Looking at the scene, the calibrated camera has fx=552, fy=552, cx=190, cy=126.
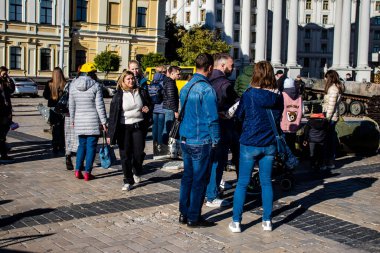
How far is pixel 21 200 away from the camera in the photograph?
7.58 m

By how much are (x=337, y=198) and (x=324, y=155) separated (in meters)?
2.48

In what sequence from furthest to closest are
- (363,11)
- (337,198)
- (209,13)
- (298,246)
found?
(209,13) → (363,11) → (337,198) → (298,246)

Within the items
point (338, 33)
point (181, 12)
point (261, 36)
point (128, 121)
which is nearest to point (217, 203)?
point (128, 121)

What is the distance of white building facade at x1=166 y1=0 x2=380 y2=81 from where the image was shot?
61.3 meters

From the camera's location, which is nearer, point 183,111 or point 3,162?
point 183,111

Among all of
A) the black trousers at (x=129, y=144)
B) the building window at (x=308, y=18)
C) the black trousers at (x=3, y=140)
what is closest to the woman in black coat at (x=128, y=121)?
the black trousers at (x=129, y=144)

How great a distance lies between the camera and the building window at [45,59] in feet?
150

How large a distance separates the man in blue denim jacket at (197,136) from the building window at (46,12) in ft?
138

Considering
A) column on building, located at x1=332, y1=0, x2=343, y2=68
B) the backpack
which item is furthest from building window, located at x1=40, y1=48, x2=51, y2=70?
the backpack

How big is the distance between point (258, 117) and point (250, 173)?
65 cm

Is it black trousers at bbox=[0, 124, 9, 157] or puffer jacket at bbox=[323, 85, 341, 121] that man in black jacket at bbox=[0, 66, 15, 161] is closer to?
black trousers at bbox=[0, 124, 9, 157]

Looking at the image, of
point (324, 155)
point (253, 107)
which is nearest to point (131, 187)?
point (253, 107)

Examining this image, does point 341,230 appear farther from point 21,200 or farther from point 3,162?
point 3,162

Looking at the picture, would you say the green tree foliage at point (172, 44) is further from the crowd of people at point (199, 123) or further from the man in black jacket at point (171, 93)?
the man in black jacket at point (171, 93)
